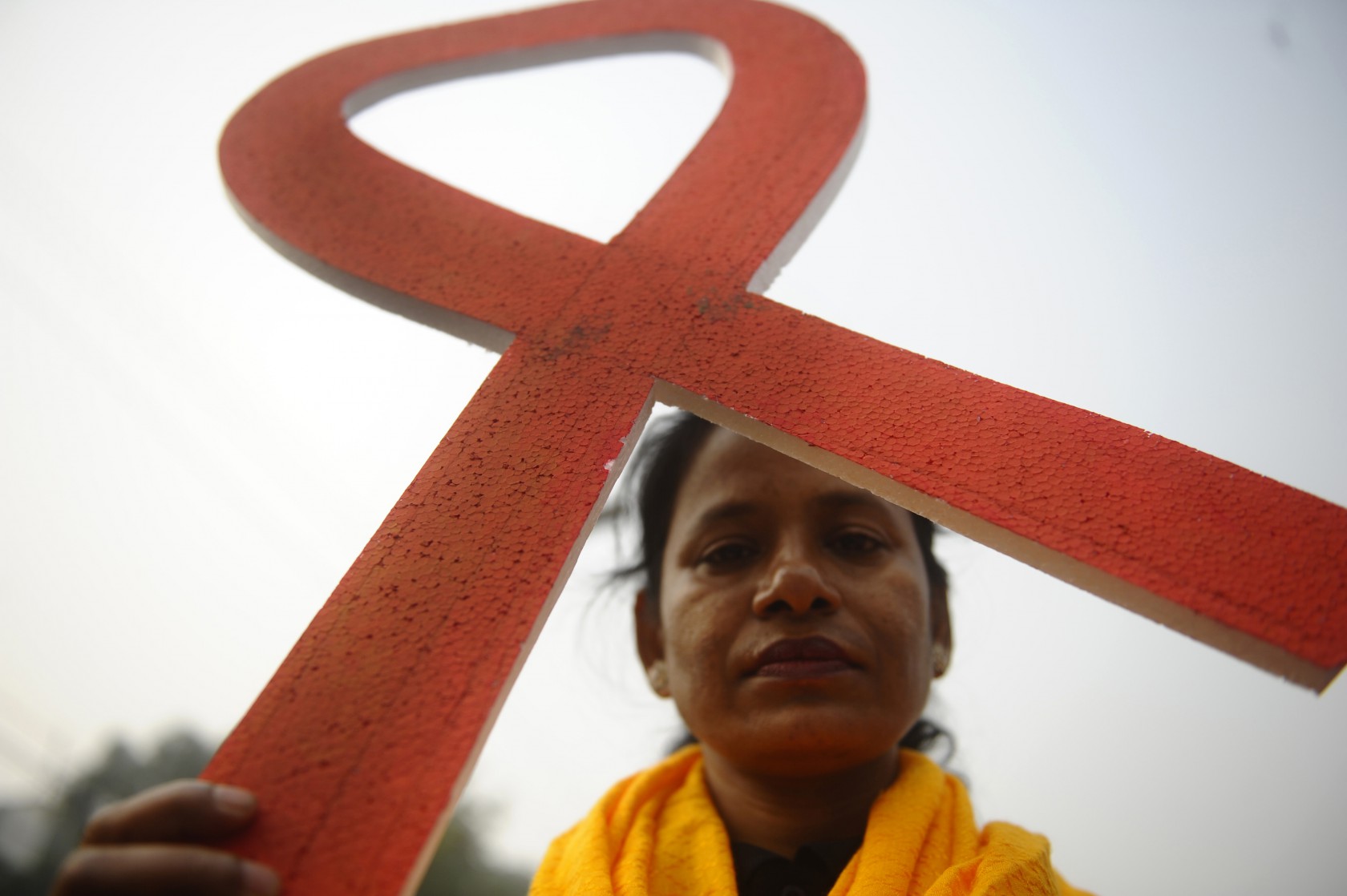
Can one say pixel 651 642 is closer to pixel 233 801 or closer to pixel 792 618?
pixel 792 618

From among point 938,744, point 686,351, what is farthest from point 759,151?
point 938,744

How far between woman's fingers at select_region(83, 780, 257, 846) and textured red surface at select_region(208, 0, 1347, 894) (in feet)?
0.08

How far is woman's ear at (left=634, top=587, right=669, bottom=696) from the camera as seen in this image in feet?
4.88

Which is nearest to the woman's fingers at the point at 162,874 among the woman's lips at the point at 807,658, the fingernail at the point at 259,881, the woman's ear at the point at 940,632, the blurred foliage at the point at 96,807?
the fingernail at the point at 259,881

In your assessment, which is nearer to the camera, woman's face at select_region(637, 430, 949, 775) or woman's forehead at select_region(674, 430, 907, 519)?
woman's face at select_region(637, 430, 949, 775)

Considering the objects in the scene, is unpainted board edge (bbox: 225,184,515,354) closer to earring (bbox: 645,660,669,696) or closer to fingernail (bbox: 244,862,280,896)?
fingernail (bbox: 244,862,280,896)

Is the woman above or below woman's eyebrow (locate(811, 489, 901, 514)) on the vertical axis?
below

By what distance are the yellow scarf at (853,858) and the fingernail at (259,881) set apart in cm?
55

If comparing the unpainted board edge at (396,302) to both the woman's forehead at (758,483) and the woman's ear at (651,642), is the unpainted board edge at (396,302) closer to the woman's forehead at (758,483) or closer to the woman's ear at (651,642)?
the woman's forehead at (758,483)

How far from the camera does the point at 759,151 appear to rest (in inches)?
46.8

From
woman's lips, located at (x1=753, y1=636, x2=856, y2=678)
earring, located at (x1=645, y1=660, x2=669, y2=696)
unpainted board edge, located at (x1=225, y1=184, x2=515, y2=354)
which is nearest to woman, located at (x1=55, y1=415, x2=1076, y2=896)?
woman's lips, located at (x1=753, y1=636, x2=856, y2=678)

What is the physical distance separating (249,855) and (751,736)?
2.07ft

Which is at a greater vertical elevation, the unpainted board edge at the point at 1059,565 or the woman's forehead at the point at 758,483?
the woman's forehead at the point at 758,483

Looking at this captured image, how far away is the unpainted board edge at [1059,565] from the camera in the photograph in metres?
0.63
